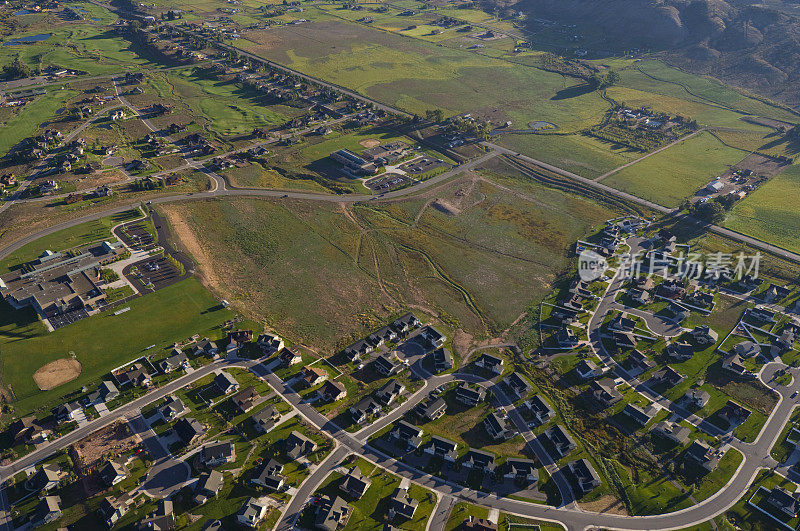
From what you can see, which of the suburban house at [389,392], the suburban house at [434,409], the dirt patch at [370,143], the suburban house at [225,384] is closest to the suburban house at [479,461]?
the suburban house at [434,409]

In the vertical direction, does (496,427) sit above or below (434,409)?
below

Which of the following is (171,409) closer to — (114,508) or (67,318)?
(114,508)

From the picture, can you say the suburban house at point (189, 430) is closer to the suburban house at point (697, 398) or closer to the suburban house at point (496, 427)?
the suburban house at point (496, 427)

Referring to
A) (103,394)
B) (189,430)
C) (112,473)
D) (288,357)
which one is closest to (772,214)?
(288,357)

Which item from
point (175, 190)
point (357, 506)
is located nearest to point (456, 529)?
point (357, 506)

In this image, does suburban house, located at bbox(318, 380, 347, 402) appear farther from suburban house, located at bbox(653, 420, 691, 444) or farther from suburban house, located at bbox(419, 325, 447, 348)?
suburban house, located at bbox(653, 420, 691, 444)
